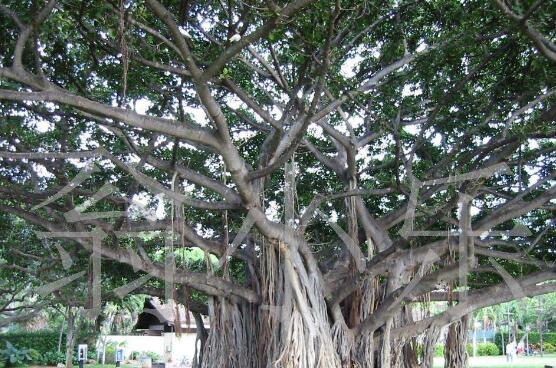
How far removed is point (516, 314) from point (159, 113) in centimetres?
2543

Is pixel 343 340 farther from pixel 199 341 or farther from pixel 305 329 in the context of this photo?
pixel 199 341

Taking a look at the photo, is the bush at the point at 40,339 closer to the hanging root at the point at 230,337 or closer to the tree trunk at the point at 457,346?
the hanging root at the point at 230,337

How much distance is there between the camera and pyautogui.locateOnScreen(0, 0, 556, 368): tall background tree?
4641mm

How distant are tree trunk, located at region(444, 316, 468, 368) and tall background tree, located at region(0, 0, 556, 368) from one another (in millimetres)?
21

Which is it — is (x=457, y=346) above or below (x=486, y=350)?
above

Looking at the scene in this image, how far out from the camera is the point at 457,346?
6.15 metres

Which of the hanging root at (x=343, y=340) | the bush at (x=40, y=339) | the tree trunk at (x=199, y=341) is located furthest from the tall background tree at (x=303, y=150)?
the bush at (x=40, y=339)

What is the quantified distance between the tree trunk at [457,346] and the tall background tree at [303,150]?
21 millimetres

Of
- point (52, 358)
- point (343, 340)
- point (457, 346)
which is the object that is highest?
point (343, 340)

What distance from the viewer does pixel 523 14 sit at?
3447 millimetres

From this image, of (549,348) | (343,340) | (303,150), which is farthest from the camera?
(549,348)

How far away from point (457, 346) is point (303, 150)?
2747 mm

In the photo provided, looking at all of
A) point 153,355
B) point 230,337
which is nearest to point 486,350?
point 153,355

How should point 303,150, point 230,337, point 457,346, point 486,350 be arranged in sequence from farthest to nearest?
1. point 486,350
2. point 303,150
3. point 457,346
4. point 230,337
